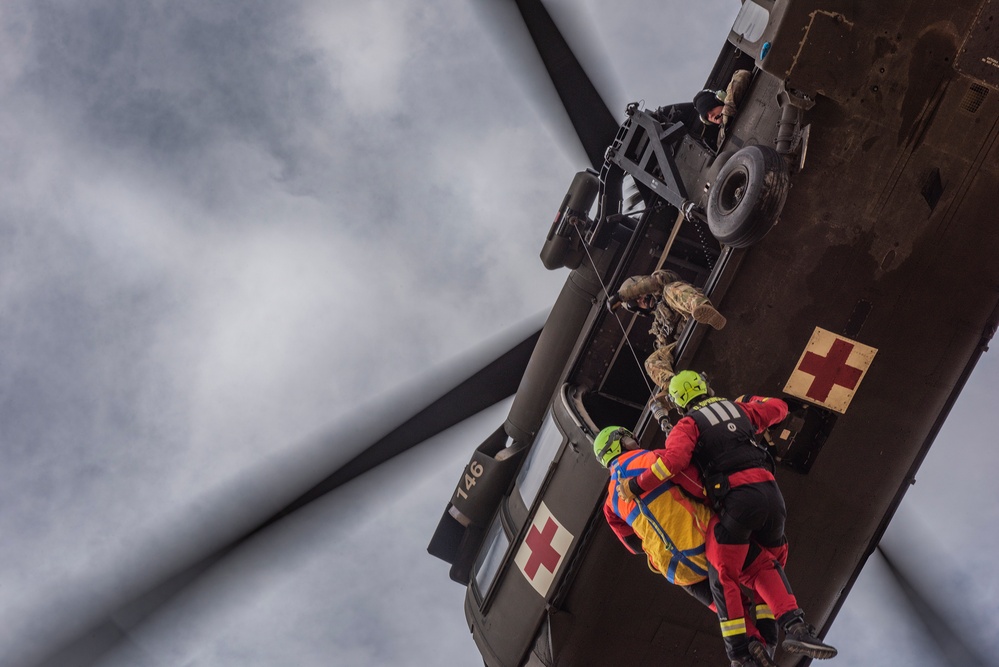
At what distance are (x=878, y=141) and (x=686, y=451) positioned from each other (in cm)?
235

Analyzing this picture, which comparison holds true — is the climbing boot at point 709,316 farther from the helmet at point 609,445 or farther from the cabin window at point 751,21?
the cabin window at point 751,21

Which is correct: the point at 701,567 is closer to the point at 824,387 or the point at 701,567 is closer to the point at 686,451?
the point at 686,451

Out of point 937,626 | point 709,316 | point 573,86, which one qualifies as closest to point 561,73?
point 573,86

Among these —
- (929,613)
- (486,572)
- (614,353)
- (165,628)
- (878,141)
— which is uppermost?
(878,141)

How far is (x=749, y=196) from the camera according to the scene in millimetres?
4379

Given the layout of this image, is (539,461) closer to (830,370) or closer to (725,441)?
(830,370)

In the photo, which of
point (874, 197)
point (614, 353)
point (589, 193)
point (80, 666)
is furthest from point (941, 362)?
point (80, 666)


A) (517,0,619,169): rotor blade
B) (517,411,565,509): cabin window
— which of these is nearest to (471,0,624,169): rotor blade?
(517,0,619,169): rotor blade

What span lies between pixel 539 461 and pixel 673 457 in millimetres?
2686

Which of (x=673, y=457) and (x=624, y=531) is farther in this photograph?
(x=624, y=531)

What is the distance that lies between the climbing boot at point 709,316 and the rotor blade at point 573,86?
2593 millimetres

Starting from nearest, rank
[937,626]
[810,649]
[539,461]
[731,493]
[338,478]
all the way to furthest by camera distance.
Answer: [810,649] → [731,493] → [937,626] → [338,478] → [539,461]

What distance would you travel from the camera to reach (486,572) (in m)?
6.93

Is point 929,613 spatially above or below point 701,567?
above
